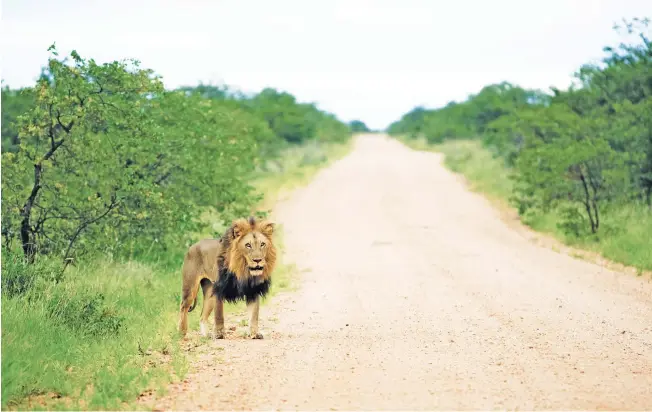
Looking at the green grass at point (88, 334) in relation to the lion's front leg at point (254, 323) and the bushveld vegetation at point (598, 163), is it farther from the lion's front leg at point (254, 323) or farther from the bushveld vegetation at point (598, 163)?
the bushveld vegetation at point (598, 163)

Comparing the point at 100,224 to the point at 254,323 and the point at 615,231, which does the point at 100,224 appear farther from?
the point at 615,231

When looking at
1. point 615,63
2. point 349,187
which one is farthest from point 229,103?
point 615,63

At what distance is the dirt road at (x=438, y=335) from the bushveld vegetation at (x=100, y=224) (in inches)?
38.4

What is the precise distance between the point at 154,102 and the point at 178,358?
8.00 meters

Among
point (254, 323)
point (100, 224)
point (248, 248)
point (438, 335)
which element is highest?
point (248, 248)

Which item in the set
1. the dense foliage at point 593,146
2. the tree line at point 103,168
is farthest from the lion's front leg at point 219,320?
the dense foliage at point 593,146

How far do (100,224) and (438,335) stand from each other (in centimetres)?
648

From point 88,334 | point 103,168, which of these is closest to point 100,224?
point 103,168

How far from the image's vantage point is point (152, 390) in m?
7.54

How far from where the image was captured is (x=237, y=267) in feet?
30.9

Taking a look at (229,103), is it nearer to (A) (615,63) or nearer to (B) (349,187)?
(B) (349,187)

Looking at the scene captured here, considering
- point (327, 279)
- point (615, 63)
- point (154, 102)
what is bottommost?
point (327, 279)

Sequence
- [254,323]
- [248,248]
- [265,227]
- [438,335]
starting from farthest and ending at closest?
[438,335] < [254,323] < [265,227] < [248,248]

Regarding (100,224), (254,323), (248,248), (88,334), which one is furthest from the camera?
(100,224)
